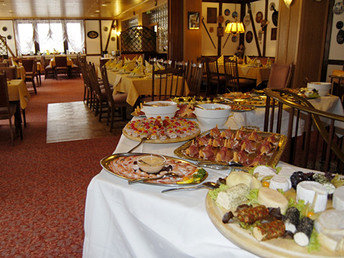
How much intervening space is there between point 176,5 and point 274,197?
766 centimetres

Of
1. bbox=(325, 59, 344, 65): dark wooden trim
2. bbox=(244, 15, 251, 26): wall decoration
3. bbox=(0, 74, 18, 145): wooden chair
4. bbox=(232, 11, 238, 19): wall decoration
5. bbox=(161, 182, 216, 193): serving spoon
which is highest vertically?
bbox=(232, 11, 238, 19): wall decoration

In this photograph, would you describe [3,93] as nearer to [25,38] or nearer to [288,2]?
[288,2]

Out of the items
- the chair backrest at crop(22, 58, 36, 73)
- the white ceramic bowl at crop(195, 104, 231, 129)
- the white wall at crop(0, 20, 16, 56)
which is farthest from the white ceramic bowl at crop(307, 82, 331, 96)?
the white wall at crop(0, 20, 16, 56)

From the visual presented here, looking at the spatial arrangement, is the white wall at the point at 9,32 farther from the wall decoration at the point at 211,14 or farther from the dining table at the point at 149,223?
the dining table at the point at 149,223

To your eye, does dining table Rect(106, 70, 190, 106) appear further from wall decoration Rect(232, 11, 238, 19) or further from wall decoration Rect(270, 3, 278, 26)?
wall decoration Rect(232, 11, 238, 19)

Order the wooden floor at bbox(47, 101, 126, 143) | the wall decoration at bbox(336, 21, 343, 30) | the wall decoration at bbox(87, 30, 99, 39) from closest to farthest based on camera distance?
the wooden floor at bbox(47, 101, 126, 143) → the wall decoration at bbox(336, 21, 343, 30) → the wall decoration at bbox(87, 30, 99, 39)

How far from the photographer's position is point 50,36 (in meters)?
15.9

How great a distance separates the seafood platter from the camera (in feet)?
1.98

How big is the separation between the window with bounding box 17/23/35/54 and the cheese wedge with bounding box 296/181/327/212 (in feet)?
55.8

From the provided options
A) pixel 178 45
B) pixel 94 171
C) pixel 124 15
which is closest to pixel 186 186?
pixel 94 171

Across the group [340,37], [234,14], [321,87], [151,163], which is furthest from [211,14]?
[151,163]

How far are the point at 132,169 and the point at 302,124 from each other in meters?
1.78

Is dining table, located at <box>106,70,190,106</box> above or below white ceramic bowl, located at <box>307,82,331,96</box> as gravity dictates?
below

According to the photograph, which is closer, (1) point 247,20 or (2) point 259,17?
(2) point 259,17
